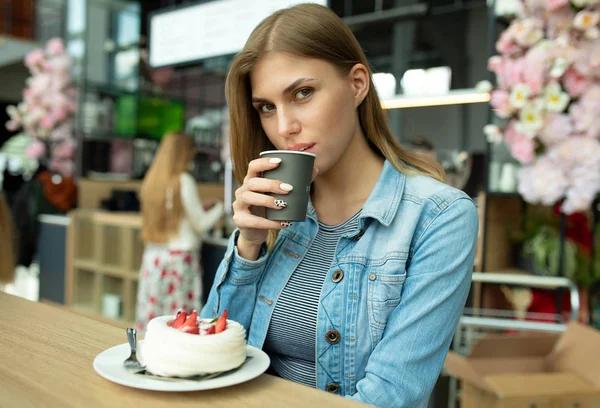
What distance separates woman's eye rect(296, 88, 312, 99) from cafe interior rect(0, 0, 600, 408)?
10.3 inches

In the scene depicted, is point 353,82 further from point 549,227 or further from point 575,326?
point 549,227

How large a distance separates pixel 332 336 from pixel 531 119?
5.97ft

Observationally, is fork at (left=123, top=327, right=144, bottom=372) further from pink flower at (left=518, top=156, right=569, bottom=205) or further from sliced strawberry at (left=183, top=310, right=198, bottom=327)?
pink flower at (left=518, top=156, right=569, bottom=205)

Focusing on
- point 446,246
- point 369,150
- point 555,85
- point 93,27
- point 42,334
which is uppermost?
point 93,27

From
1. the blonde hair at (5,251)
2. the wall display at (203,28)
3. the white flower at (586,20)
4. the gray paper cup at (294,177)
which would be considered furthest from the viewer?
the blonde hair at (5,251)

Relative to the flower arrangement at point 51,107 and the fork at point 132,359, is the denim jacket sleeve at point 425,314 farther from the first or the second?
the flower arrangement at point 51,107

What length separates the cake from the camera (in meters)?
0.70

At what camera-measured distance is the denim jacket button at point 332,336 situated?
1.11m

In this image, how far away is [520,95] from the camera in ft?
8.31

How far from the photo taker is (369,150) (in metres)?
1.32

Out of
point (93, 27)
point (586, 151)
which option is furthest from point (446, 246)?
point (93, 27)

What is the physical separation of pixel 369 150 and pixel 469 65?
669cm

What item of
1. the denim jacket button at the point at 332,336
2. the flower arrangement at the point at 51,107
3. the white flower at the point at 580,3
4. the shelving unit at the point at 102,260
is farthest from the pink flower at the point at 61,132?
the denim jacket button at the point at 332,336

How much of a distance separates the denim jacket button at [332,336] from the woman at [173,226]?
2920mm
